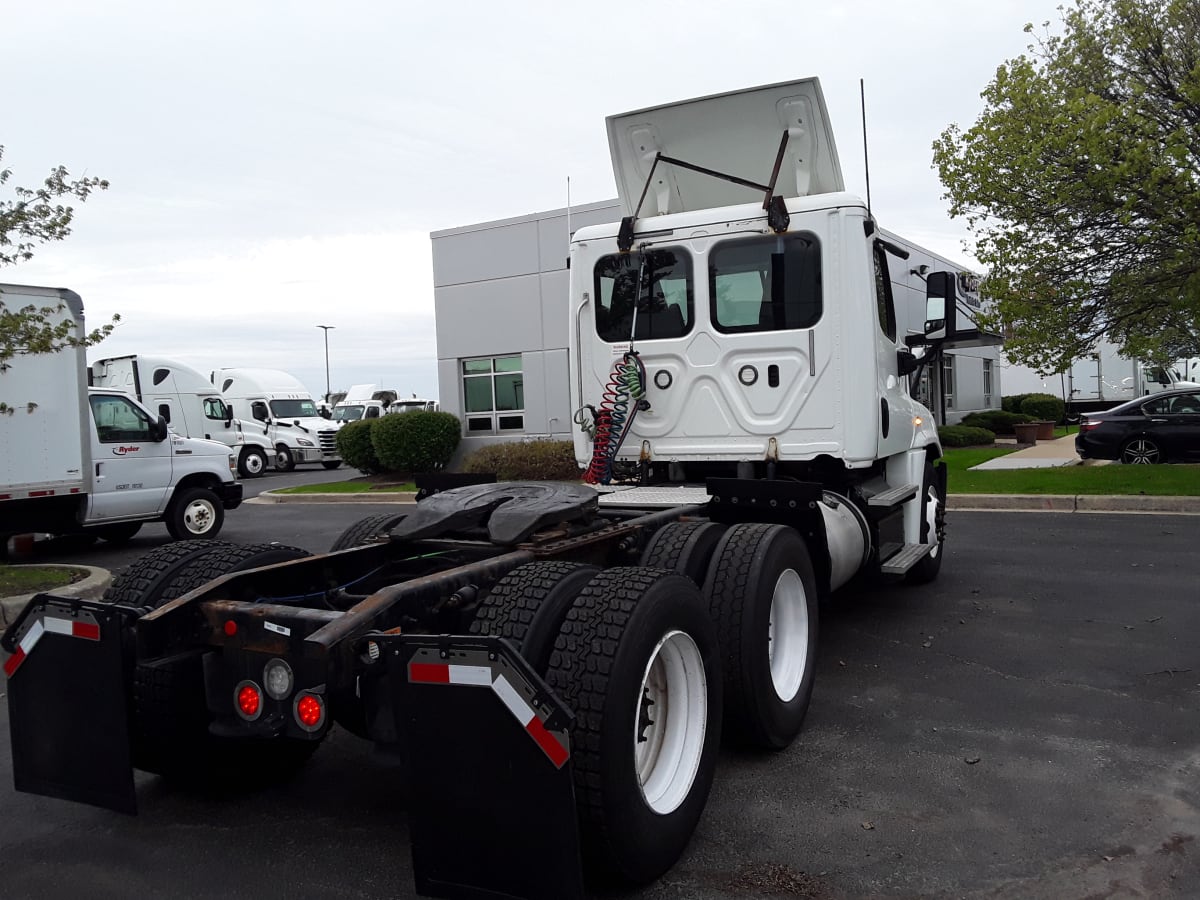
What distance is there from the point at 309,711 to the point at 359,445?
1787 cm

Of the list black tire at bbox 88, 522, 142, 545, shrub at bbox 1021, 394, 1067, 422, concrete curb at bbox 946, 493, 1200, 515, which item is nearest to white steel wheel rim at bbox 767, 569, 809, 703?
concrete curb at bbox 946, 493, 1200, 515

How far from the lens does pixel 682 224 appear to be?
634 centimetres

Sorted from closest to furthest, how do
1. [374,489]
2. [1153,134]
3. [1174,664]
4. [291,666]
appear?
[291,666] → [1174,664] → [1153,134] → [374,489]

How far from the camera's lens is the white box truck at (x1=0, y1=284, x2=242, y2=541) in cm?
1001

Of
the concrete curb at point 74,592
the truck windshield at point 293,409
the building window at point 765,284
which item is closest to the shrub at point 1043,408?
the truck windshield at point 293,409

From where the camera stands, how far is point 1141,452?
17531mm

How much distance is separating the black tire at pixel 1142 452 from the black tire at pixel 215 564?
56.2 feet

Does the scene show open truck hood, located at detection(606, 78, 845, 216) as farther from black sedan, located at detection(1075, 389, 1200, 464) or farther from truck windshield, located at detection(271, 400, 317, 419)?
truck windshield, located at detection(271, 400, 317, 419)

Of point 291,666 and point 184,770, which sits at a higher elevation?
point 291,666

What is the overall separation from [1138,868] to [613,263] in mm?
4593

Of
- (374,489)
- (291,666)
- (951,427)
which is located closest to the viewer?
(291,666)

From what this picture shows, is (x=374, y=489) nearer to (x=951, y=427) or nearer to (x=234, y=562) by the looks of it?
(x=234, y=562)

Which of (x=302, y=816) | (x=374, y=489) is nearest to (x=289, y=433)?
(x=374, y=489)

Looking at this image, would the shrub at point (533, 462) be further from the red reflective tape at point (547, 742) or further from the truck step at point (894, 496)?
the red reflective tape at point (547, 742)
